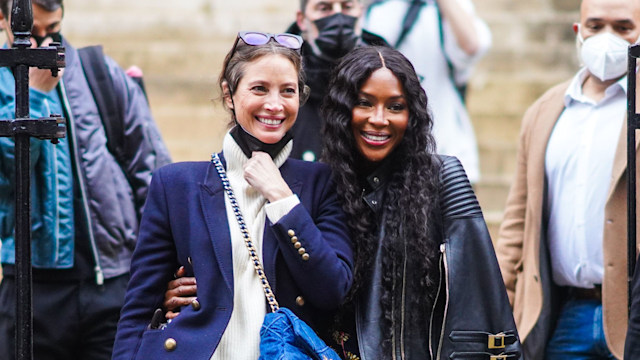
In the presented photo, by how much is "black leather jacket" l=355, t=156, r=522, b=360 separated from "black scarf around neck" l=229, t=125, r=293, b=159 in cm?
34

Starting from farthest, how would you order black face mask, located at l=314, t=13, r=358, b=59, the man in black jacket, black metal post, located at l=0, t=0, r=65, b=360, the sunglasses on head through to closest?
black face mask, located at l=314, t=13, r=358, b=59 < the man in black jacket < the sunglasses on head < black metal post, located at l=0, t=0, r=65, b=360

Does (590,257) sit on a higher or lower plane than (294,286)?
lower

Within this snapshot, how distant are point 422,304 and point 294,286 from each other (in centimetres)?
42

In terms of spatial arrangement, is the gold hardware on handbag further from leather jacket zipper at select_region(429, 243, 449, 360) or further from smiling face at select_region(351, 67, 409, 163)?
smiling face at select_region(351, 67, 409, 163)

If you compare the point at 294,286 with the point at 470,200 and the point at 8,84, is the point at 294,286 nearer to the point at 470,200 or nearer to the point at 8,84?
the point at 470,200

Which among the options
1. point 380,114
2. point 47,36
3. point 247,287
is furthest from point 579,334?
point 47,36

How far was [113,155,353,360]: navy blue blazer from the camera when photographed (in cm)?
363

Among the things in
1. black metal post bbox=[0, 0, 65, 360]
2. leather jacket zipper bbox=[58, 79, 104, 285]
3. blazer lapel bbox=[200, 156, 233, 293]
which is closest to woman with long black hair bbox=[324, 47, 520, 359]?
blazer lapel bbox=[200, 156, 233, 293]

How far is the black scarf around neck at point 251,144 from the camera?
3.86 meters

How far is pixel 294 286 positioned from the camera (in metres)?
3.73

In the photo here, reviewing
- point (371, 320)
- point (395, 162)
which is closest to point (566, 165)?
point (395, 162)

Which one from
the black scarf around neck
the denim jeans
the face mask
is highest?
the black scarf around neck

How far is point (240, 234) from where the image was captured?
12.3 ft

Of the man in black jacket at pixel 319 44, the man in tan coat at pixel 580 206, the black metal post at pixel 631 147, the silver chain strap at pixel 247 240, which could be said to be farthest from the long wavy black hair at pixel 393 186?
the man in tan coat at pixel 580 206
